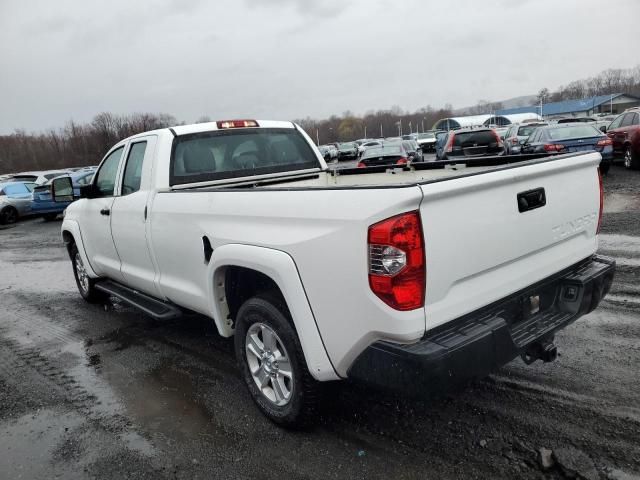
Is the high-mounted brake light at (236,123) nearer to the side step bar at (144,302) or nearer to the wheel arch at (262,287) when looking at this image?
the side step bar at (144,302)

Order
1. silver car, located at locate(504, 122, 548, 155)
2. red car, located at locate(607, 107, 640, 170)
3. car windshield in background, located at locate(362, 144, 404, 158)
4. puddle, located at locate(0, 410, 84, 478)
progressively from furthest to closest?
silver car, located at locate(504, 122, 548, 155) → car windshield in background, located at locate(362, 144, 404, 158) → red car, located at locate(607, 107, 640, 170) → puddle, located at locate(0, 410, 84, 478)

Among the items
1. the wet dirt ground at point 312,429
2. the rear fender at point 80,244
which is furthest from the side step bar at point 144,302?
the wet dirt ground at point 312,429

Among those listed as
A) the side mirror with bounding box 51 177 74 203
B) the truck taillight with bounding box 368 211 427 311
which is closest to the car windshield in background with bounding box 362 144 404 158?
the side mirror with bounding box 51 177 74 203

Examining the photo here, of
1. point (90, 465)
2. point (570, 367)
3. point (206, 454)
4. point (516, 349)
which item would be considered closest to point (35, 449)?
point (90, 465)

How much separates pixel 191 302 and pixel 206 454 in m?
1.25

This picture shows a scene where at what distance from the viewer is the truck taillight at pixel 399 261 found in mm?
2408

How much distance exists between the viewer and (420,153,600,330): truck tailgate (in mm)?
2500

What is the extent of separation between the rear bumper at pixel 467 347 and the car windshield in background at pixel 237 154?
2.63m

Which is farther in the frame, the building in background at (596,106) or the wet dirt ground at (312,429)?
the building in background at (596,106)

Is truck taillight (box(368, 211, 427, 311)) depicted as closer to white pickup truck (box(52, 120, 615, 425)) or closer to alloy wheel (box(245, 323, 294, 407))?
white pickup truck (box(52, 120, 615, 425))

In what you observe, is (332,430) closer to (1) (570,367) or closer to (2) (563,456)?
(2) (563,456)

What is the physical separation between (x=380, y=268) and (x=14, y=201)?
68.7 ft

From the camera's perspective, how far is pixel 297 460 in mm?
3021

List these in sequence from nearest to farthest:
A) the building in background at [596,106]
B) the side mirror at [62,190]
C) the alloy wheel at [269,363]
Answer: the alloy wheel at [269,363] < the side mirror at [62,190] < the building in background at [596,106]
